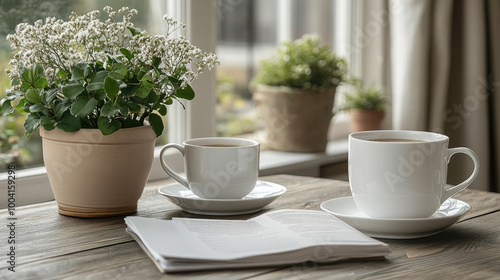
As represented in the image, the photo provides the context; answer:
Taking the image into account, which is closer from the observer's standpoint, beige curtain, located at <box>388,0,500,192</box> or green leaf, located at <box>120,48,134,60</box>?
green leaf, located at <box>120,48,134,60</box>

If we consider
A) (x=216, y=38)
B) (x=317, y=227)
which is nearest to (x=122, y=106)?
(x=317, y=227)

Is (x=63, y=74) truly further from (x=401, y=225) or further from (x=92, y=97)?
(x=401, y=225)

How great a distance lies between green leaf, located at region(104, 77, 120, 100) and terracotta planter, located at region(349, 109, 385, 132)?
4.48ft

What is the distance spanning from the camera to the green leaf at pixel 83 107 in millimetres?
1111

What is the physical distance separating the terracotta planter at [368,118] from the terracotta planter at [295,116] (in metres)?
0.21

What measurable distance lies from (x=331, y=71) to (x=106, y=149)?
43.7 inches

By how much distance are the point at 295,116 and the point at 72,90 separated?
109 cm

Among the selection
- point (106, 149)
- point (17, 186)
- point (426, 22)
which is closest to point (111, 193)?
point (106, 149)

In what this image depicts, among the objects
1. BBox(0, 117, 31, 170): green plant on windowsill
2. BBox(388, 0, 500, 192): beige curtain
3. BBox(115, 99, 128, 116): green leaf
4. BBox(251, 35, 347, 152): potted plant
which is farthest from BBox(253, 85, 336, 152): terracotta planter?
BBox(115, 99, 128, 116): green leaf

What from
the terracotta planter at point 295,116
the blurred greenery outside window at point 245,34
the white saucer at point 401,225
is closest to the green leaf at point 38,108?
the white saucer at point 401,225

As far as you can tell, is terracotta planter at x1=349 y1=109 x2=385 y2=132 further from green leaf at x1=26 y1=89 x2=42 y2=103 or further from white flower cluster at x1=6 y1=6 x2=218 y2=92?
green leaf at x1=26 y1=89 x2=42 y2=103

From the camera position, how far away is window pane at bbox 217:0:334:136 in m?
2.25

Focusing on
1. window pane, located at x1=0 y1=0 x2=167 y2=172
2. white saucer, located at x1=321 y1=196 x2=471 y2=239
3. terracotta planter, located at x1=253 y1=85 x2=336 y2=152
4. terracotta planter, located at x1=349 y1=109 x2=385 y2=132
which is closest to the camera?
white saucer, located at x1=321 y1=196 x2=471 y2=239

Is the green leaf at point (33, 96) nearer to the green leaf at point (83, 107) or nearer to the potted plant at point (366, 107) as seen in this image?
the green leaf at point (83, 107)
